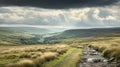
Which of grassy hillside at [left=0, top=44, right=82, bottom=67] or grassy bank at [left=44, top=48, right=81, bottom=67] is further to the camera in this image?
grassy bank at [left=44, top=48, right=81, bottom=67]

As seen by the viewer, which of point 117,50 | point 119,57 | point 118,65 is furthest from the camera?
point 117,50

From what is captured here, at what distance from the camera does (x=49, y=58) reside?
145ft

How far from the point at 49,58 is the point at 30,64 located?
40.8ft

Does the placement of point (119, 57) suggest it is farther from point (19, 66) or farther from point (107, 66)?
point (19, 66)

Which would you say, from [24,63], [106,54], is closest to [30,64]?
[24,63]

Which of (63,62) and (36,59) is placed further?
A: (63,62)

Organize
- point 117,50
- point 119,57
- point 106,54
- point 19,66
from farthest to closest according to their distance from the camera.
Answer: point 106,54 → point 117,50 → point 119,57 → point 19,66

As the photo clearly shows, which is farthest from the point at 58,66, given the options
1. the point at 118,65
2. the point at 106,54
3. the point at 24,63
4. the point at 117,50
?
the point at 106,54

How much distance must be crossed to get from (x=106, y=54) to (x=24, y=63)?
25385 mm

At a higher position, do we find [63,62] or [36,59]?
[36,59]

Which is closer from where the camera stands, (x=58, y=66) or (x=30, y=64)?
(x=30, y=64)

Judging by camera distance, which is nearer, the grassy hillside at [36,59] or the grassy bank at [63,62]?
the grassy hillside at [36,59]

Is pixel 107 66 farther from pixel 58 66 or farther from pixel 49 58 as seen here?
pixel 49 58

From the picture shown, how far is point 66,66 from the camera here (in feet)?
117
